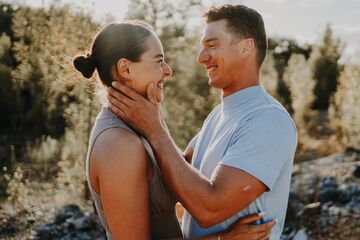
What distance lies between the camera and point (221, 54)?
9.77 feet

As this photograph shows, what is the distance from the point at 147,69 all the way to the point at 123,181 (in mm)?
550

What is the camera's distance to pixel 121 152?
226 cm

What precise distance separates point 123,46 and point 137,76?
15 centimetres

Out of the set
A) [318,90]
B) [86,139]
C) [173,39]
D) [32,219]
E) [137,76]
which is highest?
[137,76]

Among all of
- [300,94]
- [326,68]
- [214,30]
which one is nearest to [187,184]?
[214,30]

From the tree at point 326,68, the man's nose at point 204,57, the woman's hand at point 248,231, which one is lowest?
the tree at point 326,68

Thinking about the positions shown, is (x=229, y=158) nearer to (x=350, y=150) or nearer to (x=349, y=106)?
(x=349, y=106)

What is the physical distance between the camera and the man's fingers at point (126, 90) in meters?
2.44

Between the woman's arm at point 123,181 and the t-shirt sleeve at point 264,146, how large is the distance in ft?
1.25

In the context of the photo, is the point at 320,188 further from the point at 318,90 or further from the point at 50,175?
the point at 318,90

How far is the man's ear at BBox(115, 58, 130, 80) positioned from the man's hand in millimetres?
61

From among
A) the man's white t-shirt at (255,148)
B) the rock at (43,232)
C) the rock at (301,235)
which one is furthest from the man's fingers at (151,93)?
the rock at (43,232)

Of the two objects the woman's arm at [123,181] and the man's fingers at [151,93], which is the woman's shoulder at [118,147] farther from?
the man's fingers at [151,93]

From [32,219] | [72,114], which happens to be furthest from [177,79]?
[32,219]
